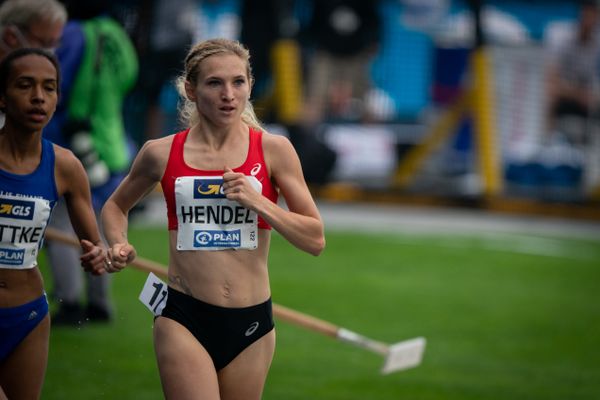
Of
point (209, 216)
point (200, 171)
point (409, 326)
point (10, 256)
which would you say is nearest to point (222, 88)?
point (200, 171)

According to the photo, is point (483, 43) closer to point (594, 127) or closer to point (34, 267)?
point (594, 127)

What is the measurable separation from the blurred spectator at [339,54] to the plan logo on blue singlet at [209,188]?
15997 millimetres

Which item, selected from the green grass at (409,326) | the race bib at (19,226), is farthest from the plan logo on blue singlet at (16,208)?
the green grass at (409,326)

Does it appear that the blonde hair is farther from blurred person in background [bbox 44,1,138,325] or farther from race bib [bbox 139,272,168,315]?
blurred person in background [bbox 44,1,138,325]

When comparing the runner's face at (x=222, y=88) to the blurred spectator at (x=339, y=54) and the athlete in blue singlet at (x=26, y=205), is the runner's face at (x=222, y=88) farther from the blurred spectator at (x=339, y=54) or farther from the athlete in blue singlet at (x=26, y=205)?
the blurred spectator at (x=339, y=54)

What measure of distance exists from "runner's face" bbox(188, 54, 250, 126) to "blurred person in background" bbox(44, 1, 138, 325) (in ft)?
13.3

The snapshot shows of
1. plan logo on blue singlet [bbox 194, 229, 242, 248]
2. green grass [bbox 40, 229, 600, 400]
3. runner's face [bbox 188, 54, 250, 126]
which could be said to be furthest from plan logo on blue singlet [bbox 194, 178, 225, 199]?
green grass [bbox 40, 229, 600, 400]

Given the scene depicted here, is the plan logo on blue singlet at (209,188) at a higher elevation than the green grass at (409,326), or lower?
higher

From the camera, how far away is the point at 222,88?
209 inches

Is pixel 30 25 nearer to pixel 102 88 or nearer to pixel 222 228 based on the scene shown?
pixel 102 88

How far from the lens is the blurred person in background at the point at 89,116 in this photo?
9328 millimetres

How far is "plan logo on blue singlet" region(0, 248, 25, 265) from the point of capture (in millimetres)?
5398

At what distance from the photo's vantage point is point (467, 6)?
71.5 ft

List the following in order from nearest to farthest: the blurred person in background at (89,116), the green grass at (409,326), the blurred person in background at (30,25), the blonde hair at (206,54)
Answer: the blonde hair at (206,54), the blurred person in background at (30,25), the green grass at (409,326), the blurred person in background at (89,116)
